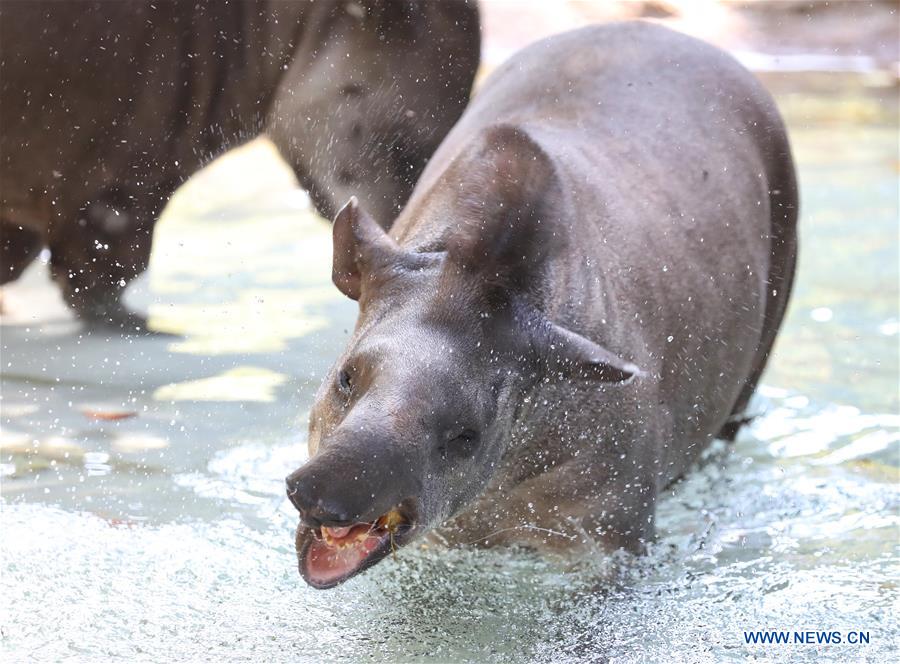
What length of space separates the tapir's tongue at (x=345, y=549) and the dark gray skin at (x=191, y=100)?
2.65m

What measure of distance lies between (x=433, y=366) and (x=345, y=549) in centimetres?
46

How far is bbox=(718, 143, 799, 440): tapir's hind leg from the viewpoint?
517 cm

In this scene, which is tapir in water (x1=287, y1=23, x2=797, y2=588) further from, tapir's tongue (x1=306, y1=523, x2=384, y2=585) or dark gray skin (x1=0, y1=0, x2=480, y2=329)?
dark gray skin (x1=0, y1=0, x2=480, y2=329)

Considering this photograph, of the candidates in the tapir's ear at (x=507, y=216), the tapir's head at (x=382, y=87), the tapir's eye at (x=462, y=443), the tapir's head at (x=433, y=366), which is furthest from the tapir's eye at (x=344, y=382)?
the tapir's head at (x=382, y=87)

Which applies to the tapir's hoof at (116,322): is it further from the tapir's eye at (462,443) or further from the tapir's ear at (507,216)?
the tapir's eye at (462,443)

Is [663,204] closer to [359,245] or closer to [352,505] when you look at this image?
[359,245]

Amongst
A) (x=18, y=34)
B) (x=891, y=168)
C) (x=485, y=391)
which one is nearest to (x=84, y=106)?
(x=18, y=34)

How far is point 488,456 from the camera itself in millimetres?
3586

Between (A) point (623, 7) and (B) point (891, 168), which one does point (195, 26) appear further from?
(A) point (623, 7)

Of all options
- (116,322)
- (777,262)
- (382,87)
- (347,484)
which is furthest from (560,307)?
(116,322)

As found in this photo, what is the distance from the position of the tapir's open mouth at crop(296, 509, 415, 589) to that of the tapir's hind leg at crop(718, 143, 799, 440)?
2.28 m

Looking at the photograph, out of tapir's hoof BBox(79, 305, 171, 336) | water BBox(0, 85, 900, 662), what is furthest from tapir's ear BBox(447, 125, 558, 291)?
tapir's hoof BBox(79, 305, 171, 336)

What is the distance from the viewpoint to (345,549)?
10.7ft

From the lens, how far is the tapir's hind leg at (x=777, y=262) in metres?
5.17
